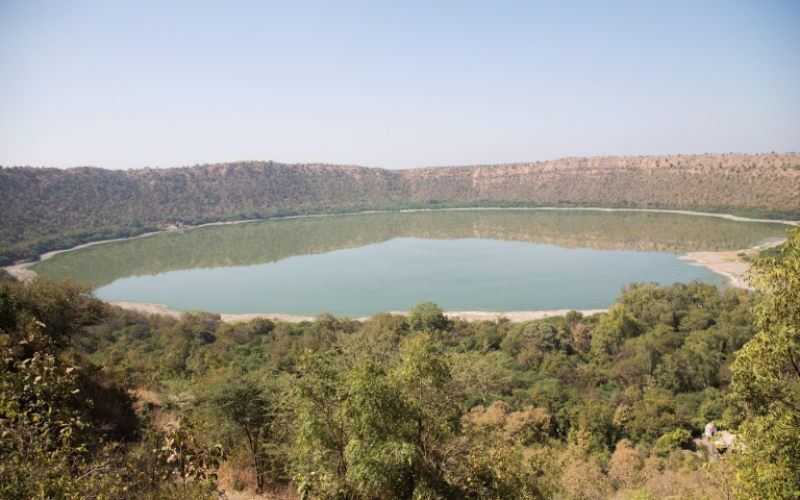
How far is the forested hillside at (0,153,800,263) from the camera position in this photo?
62.8m

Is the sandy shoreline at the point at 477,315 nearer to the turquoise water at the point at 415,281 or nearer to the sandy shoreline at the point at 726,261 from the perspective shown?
the turquoise water at the point at 415,281

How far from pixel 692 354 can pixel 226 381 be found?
51.8ft

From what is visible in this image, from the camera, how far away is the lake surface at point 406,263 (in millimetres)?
33375

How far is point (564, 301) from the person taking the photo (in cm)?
3064

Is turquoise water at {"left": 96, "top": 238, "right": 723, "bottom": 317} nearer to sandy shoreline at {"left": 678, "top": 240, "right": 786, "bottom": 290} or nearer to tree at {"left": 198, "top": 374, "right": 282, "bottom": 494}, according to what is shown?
sandy shoreline at {"left": 678, "top": 240, "right": 786, "bottom": 290}

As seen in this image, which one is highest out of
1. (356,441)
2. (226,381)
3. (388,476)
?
(356,441)

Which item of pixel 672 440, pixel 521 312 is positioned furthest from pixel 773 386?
pixel 521 312

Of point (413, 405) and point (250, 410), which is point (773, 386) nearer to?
point (413, 405)

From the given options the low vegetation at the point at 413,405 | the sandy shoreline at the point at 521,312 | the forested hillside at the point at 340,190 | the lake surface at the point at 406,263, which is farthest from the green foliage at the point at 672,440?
the forested hillside at the point at 340,190

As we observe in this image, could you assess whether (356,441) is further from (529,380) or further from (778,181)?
(778,181)

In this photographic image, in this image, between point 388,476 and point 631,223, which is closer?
point 388,476

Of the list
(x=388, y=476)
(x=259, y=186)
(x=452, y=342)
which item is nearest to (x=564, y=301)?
(x=452, y=342)

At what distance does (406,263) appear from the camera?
151ft

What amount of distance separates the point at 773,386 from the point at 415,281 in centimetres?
3388
